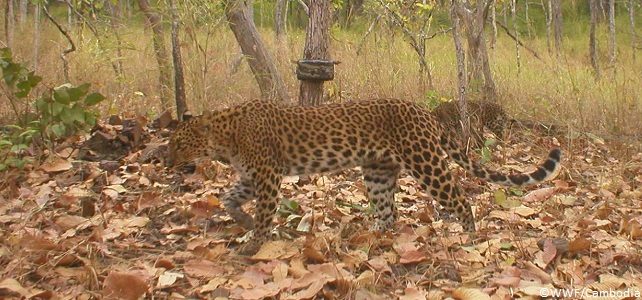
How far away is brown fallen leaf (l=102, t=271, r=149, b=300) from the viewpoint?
423 cm

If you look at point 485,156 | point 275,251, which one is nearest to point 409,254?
point 275,251

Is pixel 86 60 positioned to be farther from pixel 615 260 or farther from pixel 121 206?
pixel 615 260

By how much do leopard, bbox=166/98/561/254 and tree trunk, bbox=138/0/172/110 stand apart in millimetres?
2909

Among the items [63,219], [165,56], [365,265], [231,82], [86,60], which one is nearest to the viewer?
[365,265]

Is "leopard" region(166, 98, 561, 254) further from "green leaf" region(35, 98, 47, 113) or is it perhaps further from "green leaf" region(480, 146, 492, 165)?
"green leaf" region(480, 146, 492, 165)

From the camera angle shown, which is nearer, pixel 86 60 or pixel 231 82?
pixel 231 82

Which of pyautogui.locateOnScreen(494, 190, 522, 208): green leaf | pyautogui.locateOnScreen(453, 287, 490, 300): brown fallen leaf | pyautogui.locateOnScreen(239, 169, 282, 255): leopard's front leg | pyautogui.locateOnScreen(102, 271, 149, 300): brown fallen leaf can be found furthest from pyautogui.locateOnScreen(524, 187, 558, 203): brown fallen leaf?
pyautogui.locateOnScreen(102, 271, 149, 300): brown fallen leaf

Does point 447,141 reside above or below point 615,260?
above

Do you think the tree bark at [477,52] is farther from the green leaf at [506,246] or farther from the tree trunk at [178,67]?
the green leaf at [506,246]

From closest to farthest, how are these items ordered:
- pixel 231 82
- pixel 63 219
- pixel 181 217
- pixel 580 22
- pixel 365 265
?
pixel 365 265
pixel 63 219
pixel 181 217
pixel 231 82
pixel 580 22

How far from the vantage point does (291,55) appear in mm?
11805

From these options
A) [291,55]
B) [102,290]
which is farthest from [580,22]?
[102,290]

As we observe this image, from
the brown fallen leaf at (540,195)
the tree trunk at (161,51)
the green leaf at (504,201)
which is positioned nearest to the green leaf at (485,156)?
the brown fallen leaf at (540,195)

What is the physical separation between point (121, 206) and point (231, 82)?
4.17 m
